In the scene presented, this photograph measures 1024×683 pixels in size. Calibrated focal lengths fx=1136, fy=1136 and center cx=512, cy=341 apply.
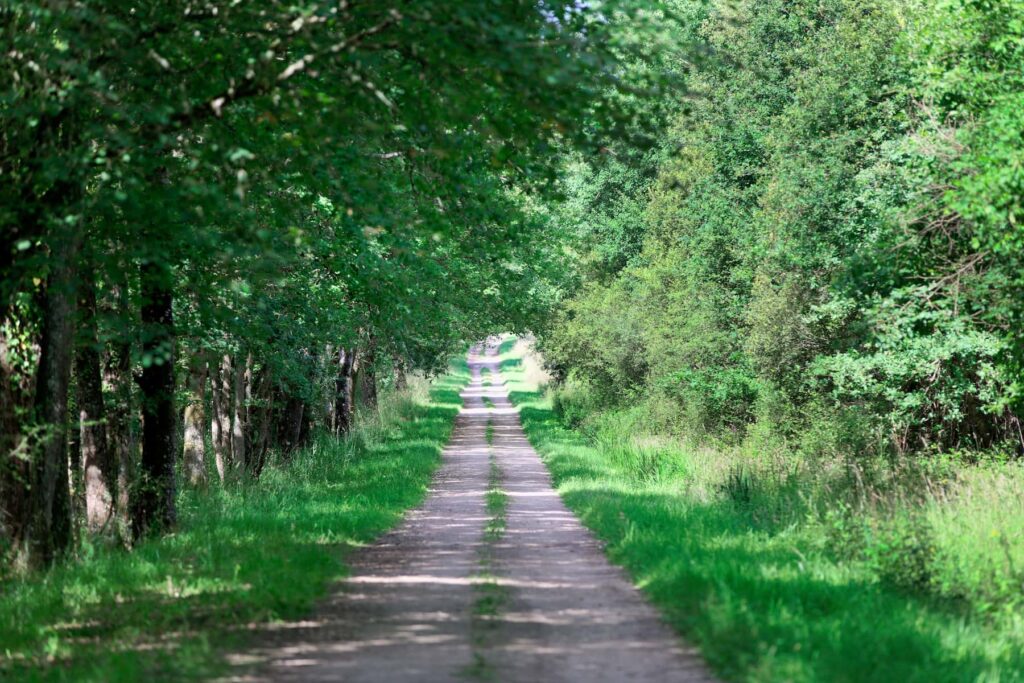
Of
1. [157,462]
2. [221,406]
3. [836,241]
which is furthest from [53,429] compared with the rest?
[221,406]

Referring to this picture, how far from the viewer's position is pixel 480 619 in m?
8.73

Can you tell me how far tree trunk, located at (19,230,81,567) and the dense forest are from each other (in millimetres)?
41

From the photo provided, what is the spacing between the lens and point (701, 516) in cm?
1472

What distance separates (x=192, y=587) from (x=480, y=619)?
2916mm

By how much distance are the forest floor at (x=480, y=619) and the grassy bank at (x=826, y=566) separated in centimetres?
40

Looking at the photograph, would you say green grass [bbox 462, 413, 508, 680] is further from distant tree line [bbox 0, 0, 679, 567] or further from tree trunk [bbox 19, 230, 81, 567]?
tree trunk [bbox 19, 230, 81, 567]

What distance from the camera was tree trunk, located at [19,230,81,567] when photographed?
11727 millimetres

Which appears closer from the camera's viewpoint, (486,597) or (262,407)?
(486,597)

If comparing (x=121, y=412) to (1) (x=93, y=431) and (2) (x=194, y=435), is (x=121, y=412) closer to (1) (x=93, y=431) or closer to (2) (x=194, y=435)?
(1) (x=93, y=431)

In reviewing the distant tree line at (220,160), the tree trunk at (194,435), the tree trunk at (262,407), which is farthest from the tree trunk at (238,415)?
the distant tree line at (220,160)

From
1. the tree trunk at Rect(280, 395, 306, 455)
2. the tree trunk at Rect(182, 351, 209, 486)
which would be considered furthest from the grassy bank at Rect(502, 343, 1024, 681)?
the tree trunk at Rect(280, 395, 306, 455)

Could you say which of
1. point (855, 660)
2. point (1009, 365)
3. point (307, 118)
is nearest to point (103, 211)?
point (307, 118)

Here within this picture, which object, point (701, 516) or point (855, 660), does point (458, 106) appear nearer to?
point (855, 660)

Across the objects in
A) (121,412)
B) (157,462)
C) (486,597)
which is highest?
(121,412)
